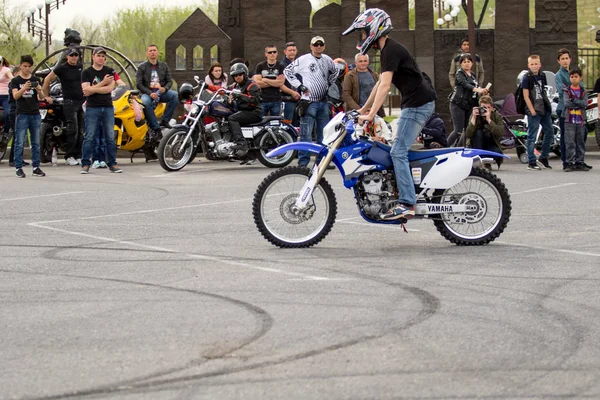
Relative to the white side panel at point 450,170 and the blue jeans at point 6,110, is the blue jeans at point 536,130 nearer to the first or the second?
the blue jeans at point 6,110

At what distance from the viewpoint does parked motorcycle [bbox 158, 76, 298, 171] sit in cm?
1909

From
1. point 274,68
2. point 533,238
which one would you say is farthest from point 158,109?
point 533,238

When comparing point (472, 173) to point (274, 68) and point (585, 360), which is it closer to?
point (585, 360)

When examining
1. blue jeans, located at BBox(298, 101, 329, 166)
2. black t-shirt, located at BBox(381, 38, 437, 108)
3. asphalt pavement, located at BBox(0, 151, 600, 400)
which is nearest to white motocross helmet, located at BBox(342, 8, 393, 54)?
black t-shirt, located at BBox(381, 38, 437, 108)

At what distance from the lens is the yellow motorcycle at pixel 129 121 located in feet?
67.1

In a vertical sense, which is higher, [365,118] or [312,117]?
[312,117]

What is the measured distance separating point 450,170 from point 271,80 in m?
10.4

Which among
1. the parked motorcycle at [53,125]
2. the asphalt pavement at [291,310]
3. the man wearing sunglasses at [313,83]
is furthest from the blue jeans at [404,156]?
the parked motorcycle at [53,125]

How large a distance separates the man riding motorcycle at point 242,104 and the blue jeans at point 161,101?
2104 millimetres

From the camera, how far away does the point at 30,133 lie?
18.1 meters

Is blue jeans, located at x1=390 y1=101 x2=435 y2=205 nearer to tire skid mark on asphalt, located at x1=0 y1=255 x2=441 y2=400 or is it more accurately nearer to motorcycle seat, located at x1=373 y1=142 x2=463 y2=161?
motorcycle seat, located at x1=373 y1=142 x2=463 y2=161

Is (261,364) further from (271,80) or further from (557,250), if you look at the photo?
(271,80)

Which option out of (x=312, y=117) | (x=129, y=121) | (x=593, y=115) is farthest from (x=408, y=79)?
(x=593, y=115)

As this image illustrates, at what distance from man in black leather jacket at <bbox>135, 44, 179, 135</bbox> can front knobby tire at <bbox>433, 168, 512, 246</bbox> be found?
37.0ft
